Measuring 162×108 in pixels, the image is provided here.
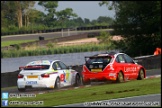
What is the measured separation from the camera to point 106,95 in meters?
14.4

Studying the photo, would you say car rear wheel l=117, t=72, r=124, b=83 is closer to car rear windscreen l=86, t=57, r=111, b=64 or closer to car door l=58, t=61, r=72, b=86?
car rear windscreen l=86, t=57, r=111, b=64

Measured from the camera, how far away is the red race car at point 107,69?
768 inches

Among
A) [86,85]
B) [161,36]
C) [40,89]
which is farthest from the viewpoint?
[161,36]

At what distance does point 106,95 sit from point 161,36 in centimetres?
2716

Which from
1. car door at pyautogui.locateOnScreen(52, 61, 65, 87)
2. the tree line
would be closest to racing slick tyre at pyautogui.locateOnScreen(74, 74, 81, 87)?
car door at pyautogui.locateOnScreen(52, 61, 65, 87)

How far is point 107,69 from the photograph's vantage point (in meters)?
19.5

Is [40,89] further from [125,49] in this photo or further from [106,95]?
[125,49]

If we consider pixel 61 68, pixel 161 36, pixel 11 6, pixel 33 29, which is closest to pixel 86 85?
pixel 61 68

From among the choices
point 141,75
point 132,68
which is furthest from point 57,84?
point 141,75

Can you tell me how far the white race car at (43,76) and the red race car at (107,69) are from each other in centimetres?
131

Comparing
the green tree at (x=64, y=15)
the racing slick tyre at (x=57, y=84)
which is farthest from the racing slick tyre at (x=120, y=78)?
the green tree at (x=64, y=15)

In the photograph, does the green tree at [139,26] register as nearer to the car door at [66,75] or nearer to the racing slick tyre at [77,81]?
the racing slick tyre at [77,81]

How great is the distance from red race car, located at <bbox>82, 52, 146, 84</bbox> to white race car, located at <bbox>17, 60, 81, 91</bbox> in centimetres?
131

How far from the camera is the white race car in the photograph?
17.8m
